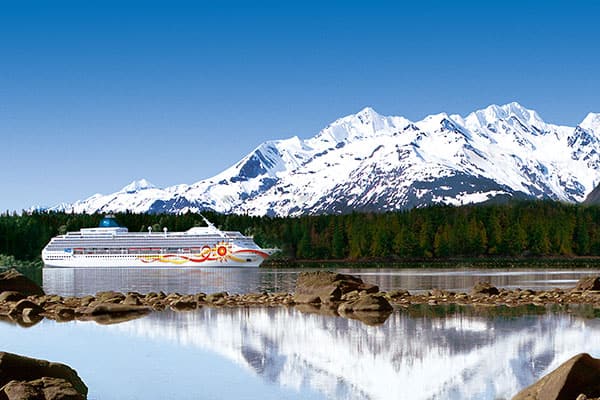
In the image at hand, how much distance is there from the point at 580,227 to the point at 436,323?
161 meters

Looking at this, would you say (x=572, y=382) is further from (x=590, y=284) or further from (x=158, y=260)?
(x=158, y=260)

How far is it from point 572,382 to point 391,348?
32.9 feet

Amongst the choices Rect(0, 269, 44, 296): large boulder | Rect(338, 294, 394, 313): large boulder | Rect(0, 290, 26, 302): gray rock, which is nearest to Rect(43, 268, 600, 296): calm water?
Rect(0, 269, 44, 296): large boulder

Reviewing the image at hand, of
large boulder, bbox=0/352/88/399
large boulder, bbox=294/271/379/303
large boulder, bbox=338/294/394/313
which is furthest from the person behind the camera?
large boulder, bbox=294/271/379/303

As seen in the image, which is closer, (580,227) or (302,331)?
(302,331)

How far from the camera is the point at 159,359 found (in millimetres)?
26906

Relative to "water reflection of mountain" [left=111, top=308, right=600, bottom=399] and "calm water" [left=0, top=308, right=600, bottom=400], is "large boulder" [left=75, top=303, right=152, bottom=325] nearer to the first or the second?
"calm water" [left=0, top=308, right=600, bottom=400]

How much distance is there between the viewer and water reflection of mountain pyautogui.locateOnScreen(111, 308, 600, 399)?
22000 millimetres

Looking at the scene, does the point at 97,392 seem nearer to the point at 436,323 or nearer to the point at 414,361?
the point at 414,361

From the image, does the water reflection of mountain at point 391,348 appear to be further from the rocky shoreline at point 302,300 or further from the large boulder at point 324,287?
the large boulder at point 324,287

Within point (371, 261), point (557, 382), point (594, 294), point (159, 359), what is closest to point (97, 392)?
point (159, 359)

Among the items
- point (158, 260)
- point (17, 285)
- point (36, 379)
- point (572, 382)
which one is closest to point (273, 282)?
point (17, 285)

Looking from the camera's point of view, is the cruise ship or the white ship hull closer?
the white ship hull

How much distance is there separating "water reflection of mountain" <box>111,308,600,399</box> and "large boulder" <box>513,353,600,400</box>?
1731 millimetres
